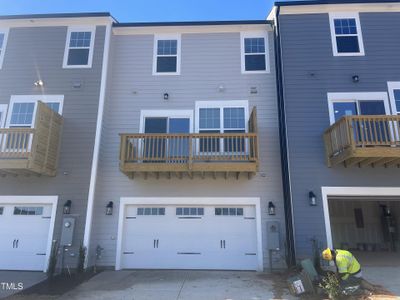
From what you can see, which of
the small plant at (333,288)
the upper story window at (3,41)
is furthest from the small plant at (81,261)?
the upper story window at (3,41)

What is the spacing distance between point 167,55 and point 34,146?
5.51 meters

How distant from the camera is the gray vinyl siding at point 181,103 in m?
9.71

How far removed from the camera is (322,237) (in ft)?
28.8

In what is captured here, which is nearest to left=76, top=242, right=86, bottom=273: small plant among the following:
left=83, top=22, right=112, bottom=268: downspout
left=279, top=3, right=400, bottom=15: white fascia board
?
left=83, top=22, right=112, bottom=268: downspout

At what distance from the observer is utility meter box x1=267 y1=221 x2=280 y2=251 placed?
899 cm

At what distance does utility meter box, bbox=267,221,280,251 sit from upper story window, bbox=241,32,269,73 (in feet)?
17.4

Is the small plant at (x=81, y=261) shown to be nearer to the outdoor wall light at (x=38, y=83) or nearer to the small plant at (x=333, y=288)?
the outdoor wall light at (x=38, y=83)

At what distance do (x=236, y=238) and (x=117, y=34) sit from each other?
28.1 feet

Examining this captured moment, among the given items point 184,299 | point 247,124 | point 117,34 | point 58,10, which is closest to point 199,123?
point 247,124

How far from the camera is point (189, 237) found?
31.6ft

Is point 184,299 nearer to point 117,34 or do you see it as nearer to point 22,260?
point 22,260

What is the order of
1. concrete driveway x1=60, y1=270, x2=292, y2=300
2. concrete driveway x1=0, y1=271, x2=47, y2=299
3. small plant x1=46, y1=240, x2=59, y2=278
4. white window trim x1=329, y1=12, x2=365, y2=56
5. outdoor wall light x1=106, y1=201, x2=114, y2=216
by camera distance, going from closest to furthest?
concrete driveway x1=60, y1=270, x2=292, y2=300
concrete driveway x1=0, y1=271, x2=47, y2=299
small plant x1=46, y1=240, x2=59, y2=278
outdoor wall light x1=106, y1=201, x2=114, y2=216
white window trim x1=329, y1=12, x2=365, y2=56

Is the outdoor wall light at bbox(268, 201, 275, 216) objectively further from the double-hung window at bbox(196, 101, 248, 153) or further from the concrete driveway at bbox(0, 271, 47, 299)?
the concrete driveway at bbox(0, 271, 47, 299)

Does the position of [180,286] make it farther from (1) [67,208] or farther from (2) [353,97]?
(2) [353,97]
